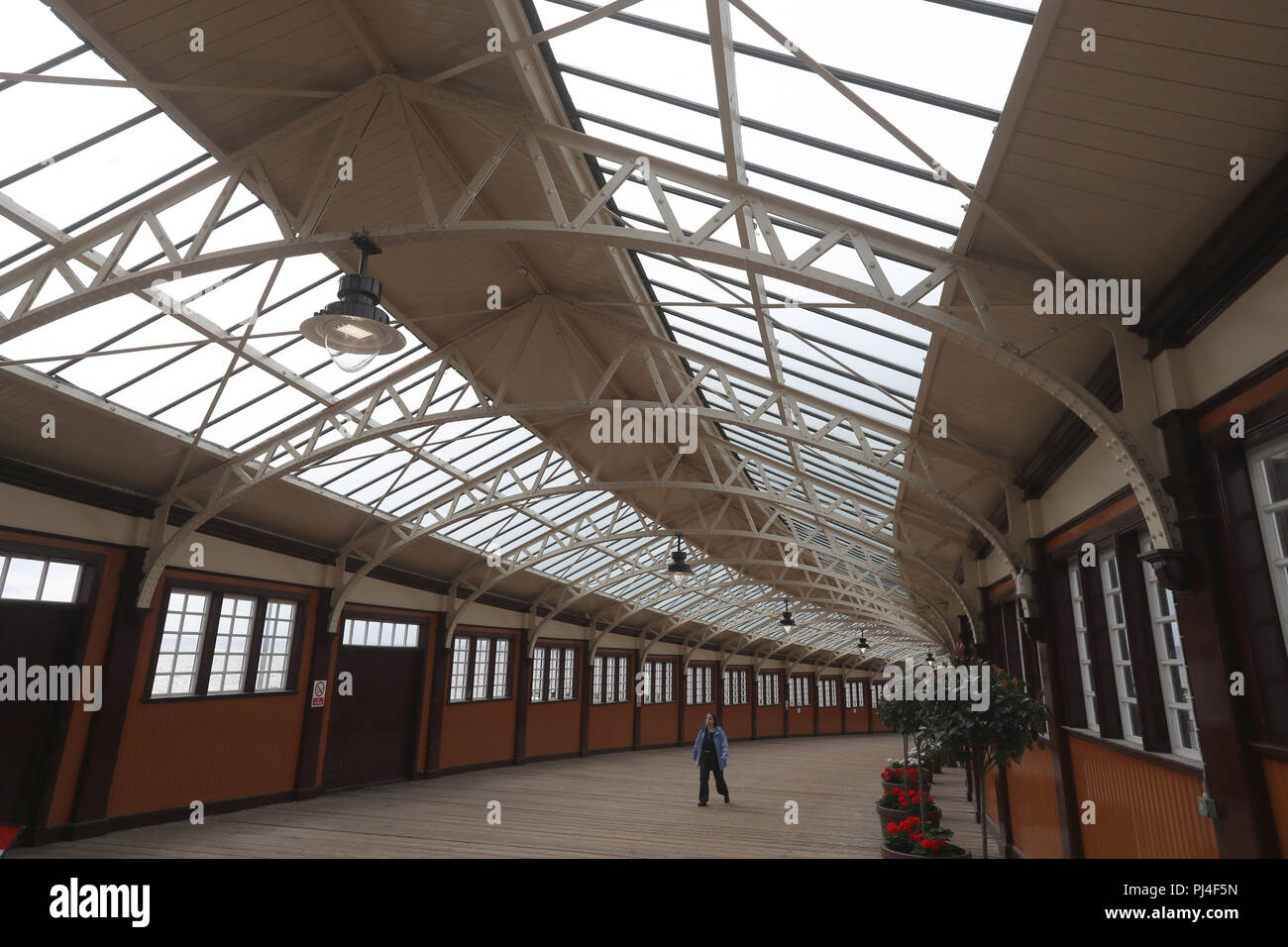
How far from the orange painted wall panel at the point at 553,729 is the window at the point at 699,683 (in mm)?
7610

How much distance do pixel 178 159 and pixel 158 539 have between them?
5.90m

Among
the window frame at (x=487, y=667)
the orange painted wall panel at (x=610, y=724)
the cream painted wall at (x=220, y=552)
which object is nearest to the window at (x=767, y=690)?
the orange painted wall panel at (x=610, y=724)

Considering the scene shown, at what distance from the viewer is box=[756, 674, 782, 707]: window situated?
33406 mm

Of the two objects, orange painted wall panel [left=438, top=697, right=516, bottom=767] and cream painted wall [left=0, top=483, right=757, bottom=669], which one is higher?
cream painted wall [left=0, top=483, right=757, bottom=669]

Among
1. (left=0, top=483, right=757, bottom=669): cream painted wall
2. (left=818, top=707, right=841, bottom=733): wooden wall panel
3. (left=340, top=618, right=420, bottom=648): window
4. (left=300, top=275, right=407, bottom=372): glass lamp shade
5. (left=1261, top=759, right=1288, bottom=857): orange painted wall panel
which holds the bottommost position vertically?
(left=818, top=707, right=841, bottom=733): wooden wall panel

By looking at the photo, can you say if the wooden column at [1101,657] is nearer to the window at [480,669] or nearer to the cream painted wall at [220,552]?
the cream painted wall at [220,552]

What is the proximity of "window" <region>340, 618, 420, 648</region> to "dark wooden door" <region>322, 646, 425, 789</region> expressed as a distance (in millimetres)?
131

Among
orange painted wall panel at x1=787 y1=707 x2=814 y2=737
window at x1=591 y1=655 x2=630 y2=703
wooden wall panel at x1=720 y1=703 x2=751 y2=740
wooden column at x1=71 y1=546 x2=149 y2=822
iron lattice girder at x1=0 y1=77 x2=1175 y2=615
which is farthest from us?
orange painted wall panel at x1=787 y1=707 x2=814 y2=737

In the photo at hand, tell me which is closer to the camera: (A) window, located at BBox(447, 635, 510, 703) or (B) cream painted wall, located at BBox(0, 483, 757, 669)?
(B) cream painted wall, located at BBox(0, 483, 757, 669)

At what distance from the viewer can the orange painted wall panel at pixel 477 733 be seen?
53.2 ft

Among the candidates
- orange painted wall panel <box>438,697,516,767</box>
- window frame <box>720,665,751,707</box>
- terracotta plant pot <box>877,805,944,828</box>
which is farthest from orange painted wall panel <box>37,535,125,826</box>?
window frame <box>720,665,751,707</box>

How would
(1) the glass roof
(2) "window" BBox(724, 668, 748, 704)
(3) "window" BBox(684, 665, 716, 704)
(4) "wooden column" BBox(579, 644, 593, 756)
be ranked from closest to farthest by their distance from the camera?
(1) the glass roof → (4) "wooden column" BBox(579, 644, 593, 756) → (3) "window" BBox(684, 665, 716, 704) → (2) "window" BBox(724, 668, 748, 704)

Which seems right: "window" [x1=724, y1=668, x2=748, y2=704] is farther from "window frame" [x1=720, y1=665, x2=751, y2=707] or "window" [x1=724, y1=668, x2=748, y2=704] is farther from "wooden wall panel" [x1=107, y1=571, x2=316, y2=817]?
"wooden wall panel" [x1=107, y1=571, x2=316, y2=817]
